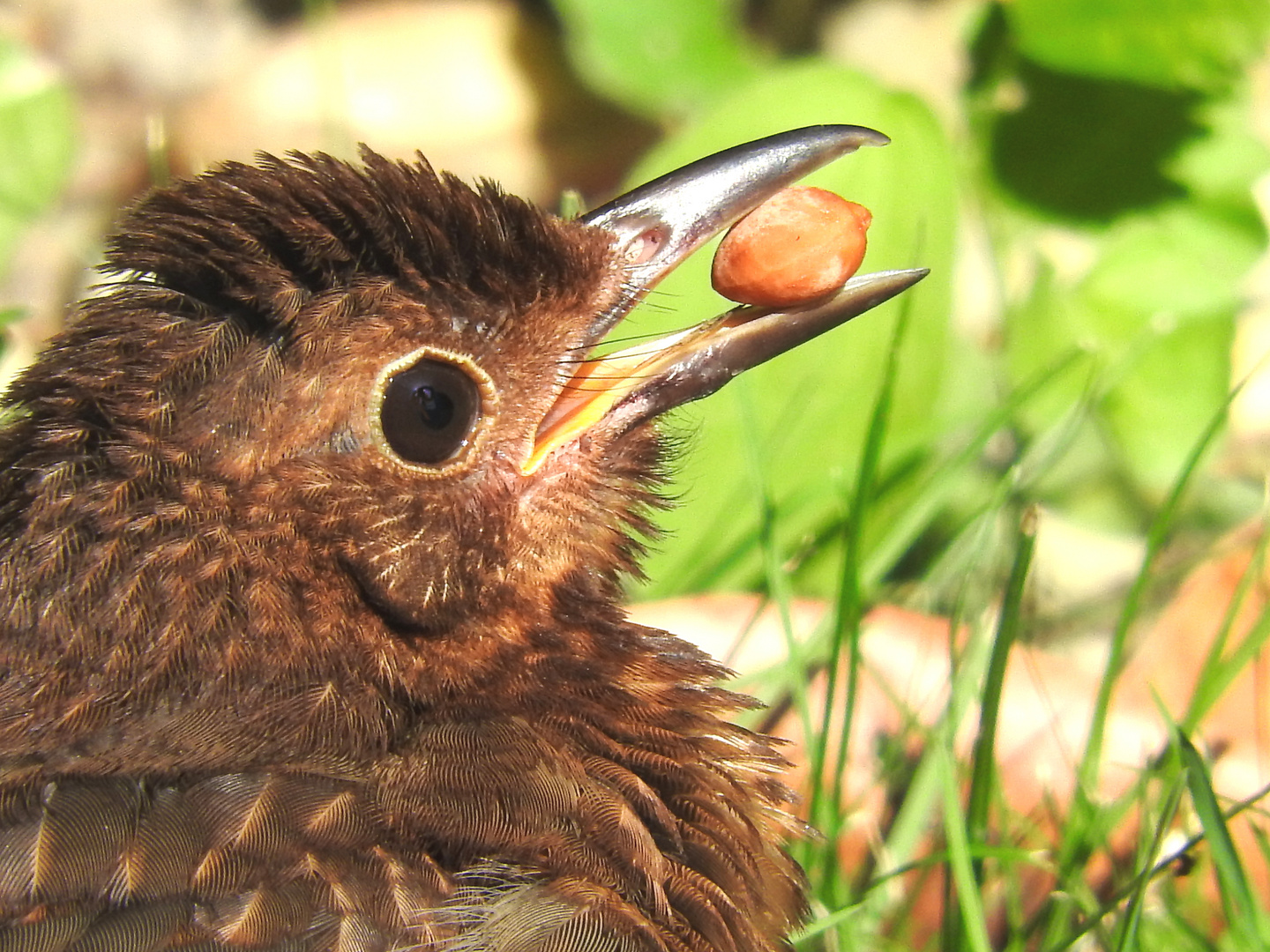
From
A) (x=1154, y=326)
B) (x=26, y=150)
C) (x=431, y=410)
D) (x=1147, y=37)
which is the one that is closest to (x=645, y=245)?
(x=431, y=410)

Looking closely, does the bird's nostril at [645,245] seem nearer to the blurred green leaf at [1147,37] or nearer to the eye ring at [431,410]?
the eye ring at [431,410]

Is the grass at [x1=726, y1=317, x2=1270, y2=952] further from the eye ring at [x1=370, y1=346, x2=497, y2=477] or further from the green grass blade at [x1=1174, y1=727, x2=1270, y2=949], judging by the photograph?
the eye ring at [x1=370, y1=346, x2=497, y2=477]

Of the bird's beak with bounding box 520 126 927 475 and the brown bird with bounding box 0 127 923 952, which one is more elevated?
the bird's beak with bounding box 520 126 927 475

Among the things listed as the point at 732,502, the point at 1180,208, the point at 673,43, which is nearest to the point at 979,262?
the point at 1180,208

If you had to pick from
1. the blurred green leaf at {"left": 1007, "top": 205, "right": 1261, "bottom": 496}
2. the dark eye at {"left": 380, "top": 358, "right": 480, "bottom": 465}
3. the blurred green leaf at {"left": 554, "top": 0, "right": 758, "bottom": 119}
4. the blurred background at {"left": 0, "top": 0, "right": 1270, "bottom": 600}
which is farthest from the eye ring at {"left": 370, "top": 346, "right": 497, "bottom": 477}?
the blurred green leaf at {"left": 554, "top": 0, "right": 758, "bottom": 119}

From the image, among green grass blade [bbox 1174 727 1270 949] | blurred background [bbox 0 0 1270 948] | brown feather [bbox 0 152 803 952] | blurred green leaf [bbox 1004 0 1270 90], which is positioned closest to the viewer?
brown feather [bbox 0 152 803 952]

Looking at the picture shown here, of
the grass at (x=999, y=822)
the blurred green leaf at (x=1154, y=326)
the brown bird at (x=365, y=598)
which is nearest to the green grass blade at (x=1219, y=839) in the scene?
the grass at (x=999, y=822)

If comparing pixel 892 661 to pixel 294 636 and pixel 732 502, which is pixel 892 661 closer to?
pixel 732 502
